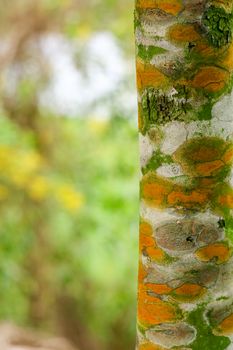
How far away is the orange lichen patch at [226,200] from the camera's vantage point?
1116mm

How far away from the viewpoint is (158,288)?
3.81ft

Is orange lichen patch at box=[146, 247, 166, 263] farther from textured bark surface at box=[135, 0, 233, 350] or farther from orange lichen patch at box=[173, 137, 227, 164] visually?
orange lichen patch at box=[173, 137, 227, 164]

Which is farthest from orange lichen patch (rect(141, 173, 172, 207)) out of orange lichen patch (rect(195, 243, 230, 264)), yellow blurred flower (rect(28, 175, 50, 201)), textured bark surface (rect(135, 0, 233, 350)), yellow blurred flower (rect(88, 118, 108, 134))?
yellow blurred flower (rect(88, 118, 108, 134))

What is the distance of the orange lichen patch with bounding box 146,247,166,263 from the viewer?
3.75 feet

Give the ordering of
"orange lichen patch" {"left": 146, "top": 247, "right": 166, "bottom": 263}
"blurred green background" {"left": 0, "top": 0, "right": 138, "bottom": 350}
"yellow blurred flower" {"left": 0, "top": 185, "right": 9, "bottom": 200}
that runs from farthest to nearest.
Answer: "blurred green background" {"left": 0, "top": 0, "right": 138, "bottom": 350}
"yellow blurred flower" {"left": 0, "top": 185, "right": 9, "bottom": 200}
"orange lichen patch" {"left": 146, "top": 247, "right": 166, "bottom": 263}

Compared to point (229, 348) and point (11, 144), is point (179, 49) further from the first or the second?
point (11, 144)

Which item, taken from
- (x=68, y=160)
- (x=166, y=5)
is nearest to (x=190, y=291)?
(x=166, y=5)

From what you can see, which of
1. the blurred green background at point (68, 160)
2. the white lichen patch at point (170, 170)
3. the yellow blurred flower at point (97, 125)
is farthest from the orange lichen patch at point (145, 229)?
the yellow blurred flower at point (97, 125)

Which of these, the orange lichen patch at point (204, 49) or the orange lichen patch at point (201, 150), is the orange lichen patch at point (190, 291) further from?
the orange lichen patch at point (204, 49)

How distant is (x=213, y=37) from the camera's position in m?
1.04

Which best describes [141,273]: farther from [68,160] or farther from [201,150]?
[68,160]

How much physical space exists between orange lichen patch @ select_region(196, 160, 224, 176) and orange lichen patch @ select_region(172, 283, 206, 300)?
0.65 feet

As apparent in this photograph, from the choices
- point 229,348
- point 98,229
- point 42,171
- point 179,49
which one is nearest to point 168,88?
point 179,49

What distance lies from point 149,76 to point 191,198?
0.71 feet
